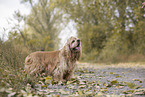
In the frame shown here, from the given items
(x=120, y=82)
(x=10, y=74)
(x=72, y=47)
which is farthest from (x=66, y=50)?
(x=120, y=82)

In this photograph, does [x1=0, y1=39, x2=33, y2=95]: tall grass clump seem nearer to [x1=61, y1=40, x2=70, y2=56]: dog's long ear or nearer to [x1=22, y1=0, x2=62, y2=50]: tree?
[x1=61, y1=40, x2=70, y2=56]: dog's long ear

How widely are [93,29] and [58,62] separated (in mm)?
12757

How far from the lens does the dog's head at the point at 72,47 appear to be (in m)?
4.56

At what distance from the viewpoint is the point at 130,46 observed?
1348 centimetres

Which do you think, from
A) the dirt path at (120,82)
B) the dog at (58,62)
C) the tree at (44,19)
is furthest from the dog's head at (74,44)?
the tree at (44,19)

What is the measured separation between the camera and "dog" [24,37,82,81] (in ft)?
15.4

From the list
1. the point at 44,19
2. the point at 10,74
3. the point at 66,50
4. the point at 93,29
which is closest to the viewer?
the point at 10,74

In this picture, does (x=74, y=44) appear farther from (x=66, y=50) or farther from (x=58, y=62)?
(x=58, y=62)

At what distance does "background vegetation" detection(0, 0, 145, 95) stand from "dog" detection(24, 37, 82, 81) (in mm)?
718

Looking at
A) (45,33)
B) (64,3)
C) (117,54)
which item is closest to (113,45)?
(117,54)

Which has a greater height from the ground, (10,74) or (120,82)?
(10,74)

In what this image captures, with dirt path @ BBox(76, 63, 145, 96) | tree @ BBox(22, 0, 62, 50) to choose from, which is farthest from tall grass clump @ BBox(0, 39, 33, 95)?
tree @ BBox(22, 0, 62, 50)

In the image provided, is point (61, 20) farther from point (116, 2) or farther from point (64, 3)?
point (116, 2)

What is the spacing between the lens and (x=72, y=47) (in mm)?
4590
